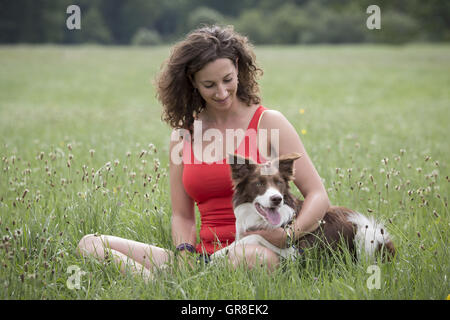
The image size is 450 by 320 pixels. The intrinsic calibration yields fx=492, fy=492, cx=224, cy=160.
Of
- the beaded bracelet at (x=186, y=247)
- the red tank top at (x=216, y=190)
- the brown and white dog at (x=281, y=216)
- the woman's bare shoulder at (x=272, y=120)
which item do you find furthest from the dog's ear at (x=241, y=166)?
the beaded bracelet at (x=186, y=247)

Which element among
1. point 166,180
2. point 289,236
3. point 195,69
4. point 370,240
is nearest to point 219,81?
point 195,69

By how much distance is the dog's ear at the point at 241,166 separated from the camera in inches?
119

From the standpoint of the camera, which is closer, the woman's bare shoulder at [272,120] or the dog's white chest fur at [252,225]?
the dog's white chest fur at [252,225]

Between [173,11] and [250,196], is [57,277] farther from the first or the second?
[173,11]

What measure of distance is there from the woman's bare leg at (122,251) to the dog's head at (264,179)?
0.77 metres

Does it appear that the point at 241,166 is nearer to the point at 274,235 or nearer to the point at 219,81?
the point at 274,235

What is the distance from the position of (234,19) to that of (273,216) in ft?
168

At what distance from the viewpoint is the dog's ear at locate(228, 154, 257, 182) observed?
9.88ft

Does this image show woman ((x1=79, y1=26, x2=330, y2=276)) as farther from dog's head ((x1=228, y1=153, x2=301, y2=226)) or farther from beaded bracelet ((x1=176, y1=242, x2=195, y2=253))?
dog's head ((x1=228, y1=153, x2=301, y2=226))

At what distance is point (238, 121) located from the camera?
12.1 feet

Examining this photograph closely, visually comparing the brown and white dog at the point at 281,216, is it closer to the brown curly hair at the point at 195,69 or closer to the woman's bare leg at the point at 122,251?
the woman's bare leg at the point at 122,251

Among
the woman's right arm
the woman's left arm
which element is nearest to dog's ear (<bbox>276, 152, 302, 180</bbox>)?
the woman's left arm

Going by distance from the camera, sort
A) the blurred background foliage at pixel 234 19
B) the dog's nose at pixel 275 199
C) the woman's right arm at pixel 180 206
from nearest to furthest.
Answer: the dog's nose at pixel 275 199, the woman's right arm at pixel 180 206, the blurred background foliage at pixel 234 19

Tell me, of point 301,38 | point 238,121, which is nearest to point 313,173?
point 238,121
